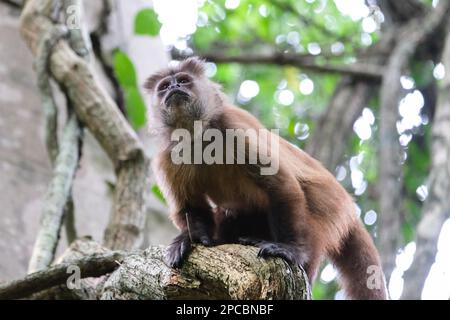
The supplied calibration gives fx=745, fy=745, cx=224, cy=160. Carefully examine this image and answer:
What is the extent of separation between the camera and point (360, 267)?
198 inches

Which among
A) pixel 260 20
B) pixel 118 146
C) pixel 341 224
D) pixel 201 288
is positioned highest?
pixel 260 20

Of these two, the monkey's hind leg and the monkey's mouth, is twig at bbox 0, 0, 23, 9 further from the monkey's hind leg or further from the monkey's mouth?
the monkey's hind leg

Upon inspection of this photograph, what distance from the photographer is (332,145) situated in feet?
24.5

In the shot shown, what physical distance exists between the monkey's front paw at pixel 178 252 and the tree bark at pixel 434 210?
2.11 meters

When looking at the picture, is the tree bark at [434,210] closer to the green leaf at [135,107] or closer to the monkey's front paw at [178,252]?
the monkey's front paw at [178,252]

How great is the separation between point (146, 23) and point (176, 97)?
2084 millimetres

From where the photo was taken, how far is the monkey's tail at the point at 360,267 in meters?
4.96

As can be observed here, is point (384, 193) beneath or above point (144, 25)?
beneath

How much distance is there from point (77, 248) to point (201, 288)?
120cm

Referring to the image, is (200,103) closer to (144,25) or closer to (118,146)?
(118,146)

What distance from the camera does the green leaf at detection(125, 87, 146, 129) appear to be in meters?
6.36

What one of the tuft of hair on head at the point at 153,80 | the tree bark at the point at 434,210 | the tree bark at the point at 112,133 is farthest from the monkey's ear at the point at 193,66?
the tree bark at the point at 434,210

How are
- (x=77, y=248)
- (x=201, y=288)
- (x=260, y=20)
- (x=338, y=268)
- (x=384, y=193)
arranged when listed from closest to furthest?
(x=201, y=288), (x=77, y=248), (x=338, y=268), (x=384, y=193), (x=260, y=20)

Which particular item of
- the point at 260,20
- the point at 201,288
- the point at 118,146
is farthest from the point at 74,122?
the point at 260,20
